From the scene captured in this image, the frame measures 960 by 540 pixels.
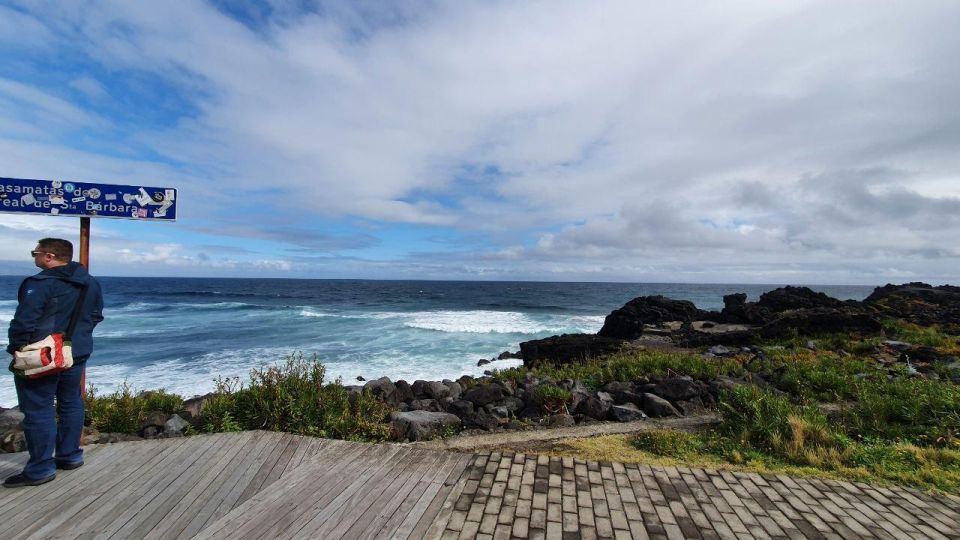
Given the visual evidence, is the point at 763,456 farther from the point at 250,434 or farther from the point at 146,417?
the point at 146,417

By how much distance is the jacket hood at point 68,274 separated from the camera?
13.6 feet

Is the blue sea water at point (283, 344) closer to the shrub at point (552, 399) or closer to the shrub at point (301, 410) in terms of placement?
the shrub at point (301, 410)

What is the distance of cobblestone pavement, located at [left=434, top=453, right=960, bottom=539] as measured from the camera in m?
3.48

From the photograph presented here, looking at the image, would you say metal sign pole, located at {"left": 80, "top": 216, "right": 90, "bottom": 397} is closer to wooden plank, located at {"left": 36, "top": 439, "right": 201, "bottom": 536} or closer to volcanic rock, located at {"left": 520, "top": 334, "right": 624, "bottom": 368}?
wooden plank, located at {"left": 36, "top": 439, "right": 201, "bottom": 536}

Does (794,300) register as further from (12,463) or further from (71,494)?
(12,463)

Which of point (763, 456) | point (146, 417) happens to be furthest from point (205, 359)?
point (763, 456)

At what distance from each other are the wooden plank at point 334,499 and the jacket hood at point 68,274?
10.3 ft

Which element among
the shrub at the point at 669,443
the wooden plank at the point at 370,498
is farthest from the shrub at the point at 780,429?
the wooden plank at the point at 370,498

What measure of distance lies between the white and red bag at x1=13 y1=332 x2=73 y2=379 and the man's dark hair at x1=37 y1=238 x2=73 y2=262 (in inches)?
30.6

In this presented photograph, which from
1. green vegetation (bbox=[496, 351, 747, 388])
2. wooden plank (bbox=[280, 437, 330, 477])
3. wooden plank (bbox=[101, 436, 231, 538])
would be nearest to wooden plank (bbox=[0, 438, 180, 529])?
wooden plank (bbox=[101, 436, 231, 538])

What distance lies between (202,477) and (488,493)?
2.83 metres

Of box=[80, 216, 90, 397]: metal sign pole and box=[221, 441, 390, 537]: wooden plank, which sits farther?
box=[80, 216, 90, 397]: metal sign pole

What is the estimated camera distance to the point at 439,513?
3.66m

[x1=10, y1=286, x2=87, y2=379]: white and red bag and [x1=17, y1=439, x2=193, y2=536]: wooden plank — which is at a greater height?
[x1=10, y1=286, x2=87, y2=379]: white and red bag
